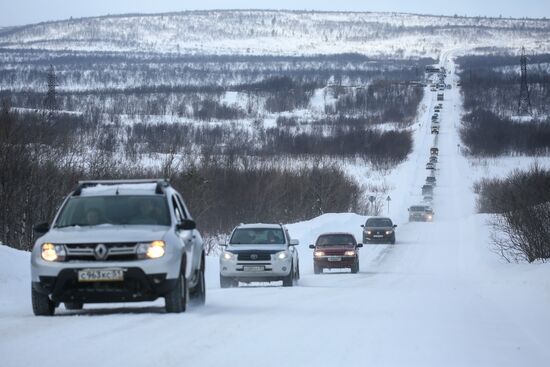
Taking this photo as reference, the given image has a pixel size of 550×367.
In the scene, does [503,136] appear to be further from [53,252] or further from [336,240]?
[53,252]

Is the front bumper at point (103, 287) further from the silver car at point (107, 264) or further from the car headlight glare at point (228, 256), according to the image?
the car headlight glare at point (228, 256)

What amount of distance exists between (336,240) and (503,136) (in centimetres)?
13529

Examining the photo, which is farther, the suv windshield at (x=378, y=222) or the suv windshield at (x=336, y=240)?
the suv windshield at (x=378, y=222)

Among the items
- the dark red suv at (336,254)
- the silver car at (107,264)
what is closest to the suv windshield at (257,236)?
the dark red suv at (336,254)

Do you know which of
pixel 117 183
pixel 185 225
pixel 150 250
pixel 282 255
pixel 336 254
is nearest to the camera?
pixel 150 250

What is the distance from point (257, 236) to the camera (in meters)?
24.5

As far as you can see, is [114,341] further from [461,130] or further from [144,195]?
[461,130]

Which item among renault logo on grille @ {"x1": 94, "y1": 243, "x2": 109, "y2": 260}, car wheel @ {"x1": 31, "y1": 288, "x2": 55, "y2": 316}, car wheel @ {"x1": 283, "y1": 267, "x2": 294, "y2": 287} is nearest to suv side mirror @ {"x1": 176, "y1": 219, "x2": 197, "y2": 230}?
renault logo on grille @ {"x1": 94, "y1": 243, "x2": 109, "y2": 260}

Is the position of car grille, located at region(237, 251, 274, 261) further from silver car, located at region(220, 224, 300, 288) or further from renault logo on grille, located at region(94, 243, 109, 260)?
renault logo on grille, located at region(94, 243, 109, 260)

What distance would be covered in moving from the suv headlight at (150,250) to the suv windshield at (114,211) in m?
0.86

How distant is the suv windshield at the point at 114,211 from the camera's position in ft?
42.8

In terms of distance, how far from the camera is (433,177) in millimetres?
118562

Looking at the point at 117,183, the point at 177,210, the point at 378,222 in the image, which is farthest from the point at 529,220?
the point at 117,183

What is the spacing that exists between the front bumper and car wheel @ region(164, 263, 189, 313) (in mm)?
207
